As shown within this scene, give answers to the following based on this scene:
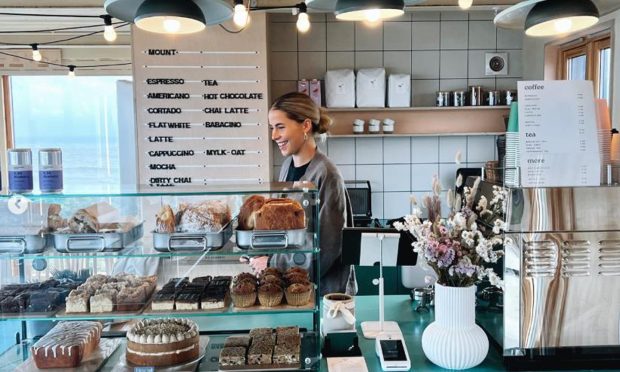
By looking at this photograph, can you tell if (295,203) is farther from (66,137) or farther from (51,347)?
(66,137)

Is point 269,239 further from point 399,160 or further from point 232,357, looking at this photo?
point 399,160

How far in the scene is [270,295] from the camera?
1.45 m

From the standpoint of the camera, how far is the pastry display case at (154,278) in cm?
142

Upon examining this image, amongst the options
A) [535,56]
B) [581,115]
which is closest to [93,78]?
[535,56]

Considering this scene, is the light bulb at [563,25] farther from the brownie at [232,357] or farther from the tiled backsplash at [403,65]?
the tiled backsplash at [403,65]

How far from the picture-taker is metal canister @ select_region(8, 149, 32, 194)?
1.41m

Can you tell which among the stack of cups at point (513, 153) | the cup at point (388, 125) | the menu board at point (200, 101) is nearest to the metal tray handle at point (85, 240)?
the stack of cups at point (513, 153)

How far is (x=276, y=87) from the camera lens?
414 centimetres

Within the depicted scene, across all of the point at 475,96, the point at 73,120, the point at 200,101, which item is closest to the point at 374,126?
the point at 475,96

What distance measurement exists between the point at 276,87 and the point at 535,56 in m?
2.06

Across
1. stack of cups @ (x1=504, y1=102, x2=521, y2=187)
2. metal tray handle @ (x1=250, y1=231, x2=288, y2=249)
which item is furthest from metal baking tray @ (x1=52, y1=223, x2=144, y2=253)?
stack of cups @ (x1=504, y1=102, x2=521, y2=187)

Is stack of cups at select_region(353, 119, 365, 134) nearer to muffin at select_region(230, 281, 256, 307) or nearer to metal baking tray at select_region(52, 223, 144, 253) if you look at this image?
muffin at select_region(230, 281, 256, 307)

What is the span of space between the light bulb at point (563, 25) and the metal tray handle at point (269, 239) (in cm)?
108

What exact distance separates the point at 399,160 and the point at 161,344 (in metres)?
3.11
